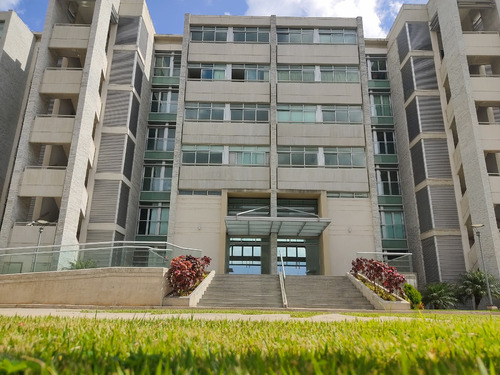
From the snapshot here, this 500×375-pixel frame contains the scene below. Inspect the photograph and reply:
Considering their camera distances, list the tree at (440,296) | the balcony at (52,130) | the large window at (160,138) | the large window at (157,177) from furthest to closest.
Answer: the large window at (160,138) → the large window at (157,177) → the balcony at (52,130) → the tree at (440,296)

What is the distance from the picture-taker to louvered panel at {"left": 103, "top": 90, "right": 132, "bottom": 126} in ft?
103

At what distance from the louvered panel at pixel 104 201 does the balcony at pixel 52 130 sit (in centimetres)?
426

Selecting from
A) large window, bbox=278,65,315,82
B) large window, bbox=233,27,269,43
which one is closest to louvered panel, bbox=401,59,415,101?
large window, bbox=278,65,315,82

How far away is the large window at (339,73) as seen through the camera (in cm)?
3462

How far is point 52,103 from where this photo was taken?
33156 millimetres

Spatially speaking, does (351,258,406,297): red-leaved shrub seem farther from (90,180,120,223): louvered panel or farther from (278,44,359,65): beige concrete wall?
(278,44,359,65): beige concrete wall

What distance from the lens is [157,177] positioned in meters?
34.8

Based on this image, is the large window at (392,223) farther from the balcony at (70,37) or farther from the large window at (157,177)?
the balcony at (70,37)

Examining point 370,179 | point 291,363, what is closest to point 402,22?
point 370,179

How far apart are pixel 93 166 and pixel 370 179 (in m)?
23.0

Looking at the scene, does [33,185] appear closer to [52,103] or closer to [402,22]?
[52,103]

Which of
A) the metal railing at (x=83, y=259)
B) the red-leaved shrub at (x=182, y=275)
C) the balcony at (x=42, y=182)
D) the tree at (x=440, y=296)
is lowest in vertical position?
the tree at (x=440, y=296)

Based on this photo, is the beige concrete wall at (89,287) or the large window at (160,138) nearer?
the beige concrete wall at (89,287)

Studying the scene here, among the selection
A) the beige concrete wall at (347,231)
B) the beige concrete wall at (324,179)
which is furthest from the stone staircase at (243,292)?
the beige concrete wall at (324,179)
